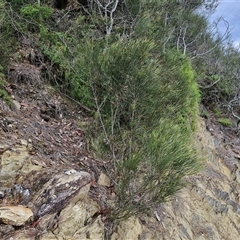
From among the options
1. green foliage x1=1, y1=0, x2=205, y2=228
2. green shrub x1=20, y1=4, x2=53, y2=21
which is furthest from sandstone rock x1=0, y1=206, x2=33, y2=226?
green shrub x1=20, y1=4, x2=53, y2=21

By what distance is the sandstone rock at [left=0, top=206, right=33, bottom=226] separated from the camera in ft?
9.31

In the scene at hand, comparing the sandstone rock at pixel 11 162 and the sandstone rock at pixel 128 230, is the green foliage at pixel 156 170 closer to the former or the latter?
the sandstone rock at pixel 128 230

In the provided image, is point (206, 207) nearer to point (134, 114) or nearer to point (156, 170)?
point (134, 114)

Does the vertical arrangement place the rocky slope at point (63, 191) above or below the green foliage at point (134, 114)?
below

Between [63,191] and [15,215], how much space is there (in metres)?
0.53

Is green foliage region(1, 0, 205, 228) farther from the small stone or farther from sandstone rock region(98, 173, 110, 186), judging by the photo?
the small stone

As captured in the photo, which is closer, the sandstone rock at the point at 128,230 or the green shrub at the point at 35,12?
the sandstone rock at the point at 128,230

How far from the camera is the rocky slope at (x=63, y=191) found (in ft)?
10.0

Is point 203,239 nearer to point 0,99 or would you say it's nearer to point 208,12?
point 0,99

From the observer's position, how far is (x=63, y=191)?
3201mm

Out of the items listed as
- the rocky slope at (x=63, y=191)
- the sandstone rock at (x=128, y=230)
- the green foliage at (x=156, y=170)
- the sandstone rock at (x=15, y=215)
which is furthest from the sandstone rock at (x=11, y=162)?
the sandstone rock at (x=128, y=230)

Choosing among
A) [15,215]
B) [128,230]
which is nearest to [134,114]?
[128,230]

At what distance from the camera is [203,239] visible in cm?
528

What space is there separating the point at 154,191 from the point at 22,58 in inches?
158
